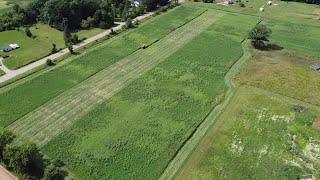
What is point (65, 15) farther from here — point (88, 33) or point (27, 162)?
point (27, 162)

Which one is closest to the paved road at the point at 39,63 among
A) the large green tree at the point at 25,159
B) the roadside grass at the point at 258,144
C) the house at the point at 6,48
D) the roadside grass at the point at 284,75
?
the house at the point at 6,48

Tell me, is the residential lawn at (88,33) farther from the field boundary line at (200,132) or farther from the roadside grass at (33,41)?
the field boundary line at (200,132)

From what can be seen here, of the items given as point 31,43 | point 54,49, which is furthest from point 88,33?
point 31,43

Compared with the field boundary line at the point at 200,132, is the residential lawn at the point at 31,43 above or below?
above

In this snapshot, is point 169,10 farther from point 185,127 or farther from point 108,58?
point 185,127

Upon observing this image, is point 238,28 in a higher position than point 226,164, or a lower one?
higher

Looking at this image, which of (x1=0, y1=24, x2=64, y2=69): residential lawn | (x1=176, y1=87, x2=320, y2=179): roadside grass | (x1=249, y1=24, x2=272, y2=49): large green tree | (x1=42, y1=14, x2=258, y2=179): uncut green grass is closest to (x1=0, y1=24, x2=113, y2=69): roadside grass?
(x1=0, y1=24, x2=64, y2=69): residential lawn

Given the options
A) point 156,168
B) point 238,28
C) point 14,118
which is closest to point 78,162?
point 156,168
